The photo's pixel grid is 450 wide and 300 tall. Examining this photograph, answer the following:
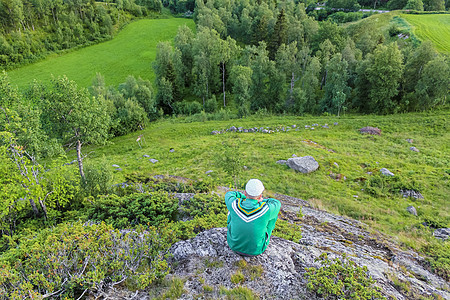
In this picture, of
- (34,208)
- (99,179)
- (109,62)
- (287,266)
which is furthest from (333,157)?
(109,62)

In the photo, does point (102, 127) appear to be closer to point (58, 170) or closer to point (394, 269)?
point (58, 170)

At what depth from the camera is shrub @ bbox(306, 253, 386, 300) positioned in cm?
707

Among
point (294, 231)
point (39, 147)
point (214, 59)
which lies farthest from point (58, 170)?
point (214, 59)

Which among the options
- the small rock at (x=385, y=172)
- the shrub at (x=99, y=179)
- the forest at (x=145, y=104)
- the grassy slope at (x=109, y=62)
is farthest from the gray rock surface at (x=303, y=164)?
the grassy slope at (x=109, y=62)

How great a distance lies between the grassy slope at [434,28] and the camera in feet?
186

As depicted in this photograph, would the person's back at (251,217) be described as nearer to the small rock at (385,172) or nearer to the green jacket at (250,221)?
the green jacket at (250,221)

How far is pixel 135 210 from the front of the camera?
12.3 metres

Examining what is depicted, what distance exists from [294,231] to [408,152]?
26695 millimetres

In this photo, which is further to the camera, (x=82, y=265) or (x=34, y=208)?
(x=34, y=208)

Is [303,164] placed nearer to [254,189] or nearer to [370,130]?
[370,130]

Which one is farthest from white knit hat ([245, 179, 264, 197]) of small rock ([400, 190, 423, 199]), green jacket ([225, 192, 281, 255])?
small rock ([400, 190, 423, 199])

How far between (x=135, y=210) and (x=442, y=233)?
1848 centimetres

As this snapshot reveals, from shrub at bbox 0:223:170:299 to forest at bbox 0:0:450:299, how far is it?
0.05 meters

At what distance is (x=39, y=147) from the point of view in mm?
15609
